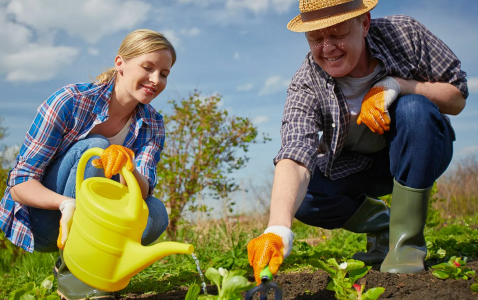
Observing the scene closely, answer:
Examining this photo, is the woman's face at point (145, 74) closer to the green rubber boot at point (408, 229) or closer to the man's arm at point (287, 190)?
the man's arm at point (287, 190)

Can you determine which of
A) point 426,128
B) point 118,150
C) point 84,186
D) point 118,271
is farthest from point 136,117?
point 426,128

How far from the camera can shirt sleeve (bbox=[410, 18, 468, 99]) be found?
7.37 ft

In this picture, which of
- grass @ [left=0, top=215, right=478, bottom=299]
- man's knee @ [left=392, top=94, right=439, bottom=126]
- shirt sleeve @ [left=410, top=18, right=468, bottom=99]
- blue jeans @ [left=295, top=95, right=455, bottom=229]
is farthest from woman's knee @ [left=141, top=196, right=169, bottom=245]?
shirt sleeve @ [left=410, top=18, right=468, bottom=99]

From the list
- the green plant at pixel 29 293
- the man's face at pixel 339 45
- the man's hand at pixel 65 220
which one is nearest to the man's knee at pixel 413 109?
the man's face at pixel 339 45

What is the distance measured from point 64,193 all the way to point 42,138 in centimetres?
27

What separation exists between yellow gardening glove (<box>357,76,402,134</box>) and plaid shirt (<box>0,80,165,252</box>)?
3.53ft

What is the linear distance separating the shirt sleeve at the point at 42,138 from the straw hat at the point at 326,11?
1152mm

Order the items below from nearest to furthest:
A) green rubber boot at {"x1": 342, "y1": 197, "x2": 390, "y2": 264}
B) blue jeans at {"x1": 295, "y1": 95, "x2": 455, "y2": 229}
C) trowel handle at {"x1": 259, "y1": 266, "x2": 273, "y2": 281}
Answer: trowel handle at {"x1": 259, "y1": 266, "x2": 273, "y2": 281} < blue jeans at {"x1": 295, "y1": 95, "x2": 455, "y2": 229} < green rubber boot at {"x1": 342, "y1": 197, "x2": 390, "y2": 264}

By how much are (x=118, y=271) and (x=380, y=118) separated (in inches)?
52.6

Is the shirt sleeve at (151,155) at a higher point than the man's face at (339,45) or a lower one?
lower

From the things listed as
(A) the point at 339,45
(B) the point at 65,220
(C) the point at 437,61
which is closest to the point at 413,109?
(C) the point at 437,61

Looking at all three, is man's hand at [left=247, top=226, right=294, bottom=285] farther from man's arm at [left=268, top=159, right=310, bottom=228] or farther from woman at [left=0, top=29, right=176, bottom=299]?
woman at [left=0, top=29, right=176, bottom=299]

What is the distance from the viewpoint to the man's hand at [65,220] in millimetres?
1628

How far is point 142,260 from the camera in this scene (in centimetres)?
146
